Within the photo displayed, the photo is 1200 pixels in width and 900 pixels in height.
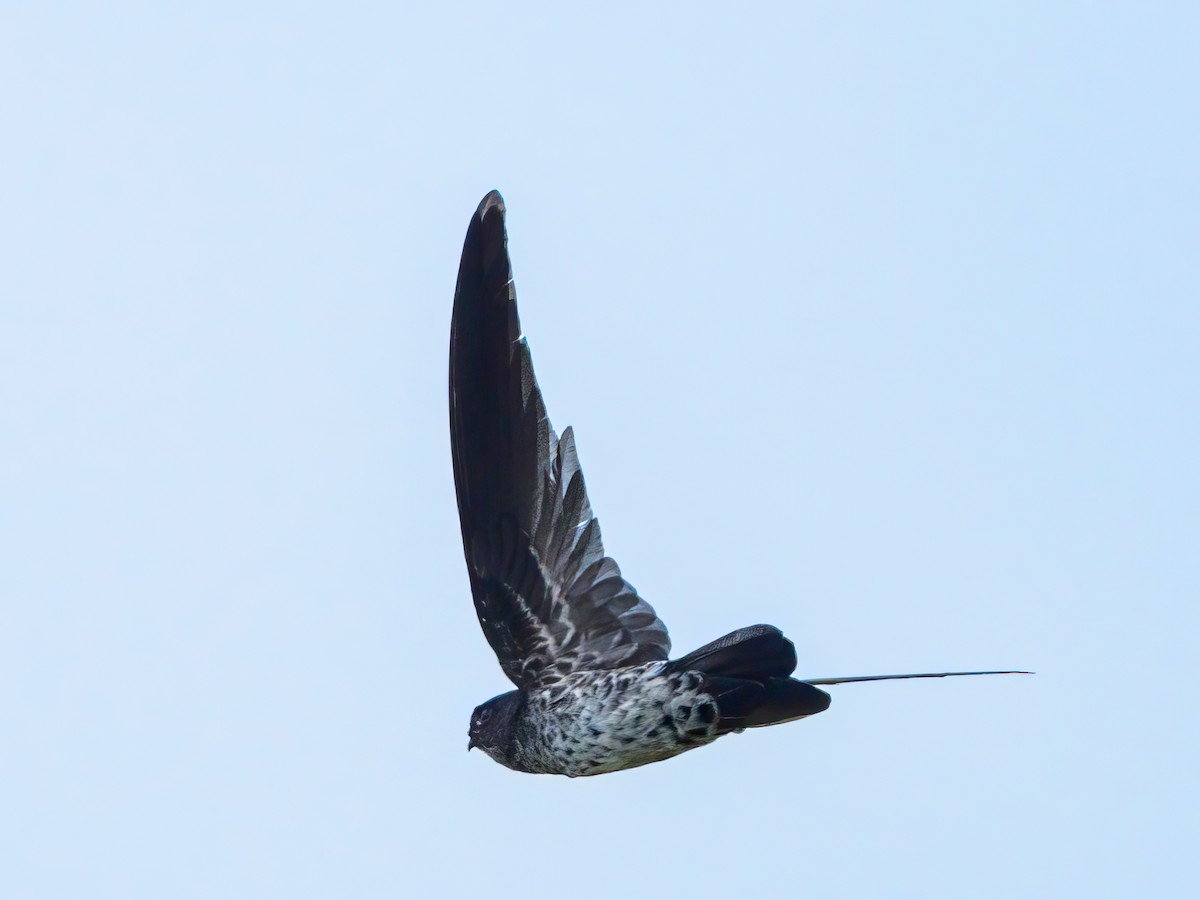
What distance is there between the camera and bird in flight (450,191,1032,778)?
1055 cm

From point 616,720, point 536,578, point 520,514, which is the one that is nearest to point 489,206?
point 520,514

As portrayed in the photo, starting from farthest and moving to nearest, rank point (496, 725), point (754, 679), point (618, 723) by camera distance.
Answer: point (496, 725)
point (618, 723)
point (754, 679)

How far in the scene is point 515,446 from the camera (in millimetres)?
10906

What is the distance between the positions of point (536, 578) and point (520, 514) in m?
0.40

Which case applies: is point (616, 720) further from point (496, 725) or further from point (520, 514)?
point (520, 514)

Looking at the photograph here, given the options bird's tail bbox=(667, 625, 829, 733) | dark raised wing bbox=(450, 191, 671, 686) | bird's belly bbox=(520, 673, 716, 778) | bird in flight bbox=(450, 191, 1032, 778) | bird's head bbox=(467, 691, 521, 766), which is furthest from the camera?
bird's head bbox=(467, 691, 521, 766)

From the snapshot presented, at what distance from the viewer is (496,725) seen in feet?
36.9

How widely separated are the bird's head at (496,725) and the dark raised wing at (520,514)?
21 cm

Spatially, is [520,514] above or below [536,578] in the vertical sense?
above

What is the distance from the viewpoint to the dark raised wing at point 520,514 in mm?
10805

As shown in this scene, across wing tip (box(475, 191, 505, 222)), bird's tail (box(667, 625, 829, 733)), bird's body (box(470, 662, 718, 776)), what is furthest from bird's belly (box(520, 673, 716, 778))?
wing tip (box(475, 191, 505, 222))

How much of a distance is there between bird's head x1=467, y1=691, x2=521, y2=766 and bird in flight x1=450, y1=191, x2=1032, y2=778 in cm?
1

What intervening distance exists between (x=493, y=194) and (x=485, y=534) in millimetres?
2028

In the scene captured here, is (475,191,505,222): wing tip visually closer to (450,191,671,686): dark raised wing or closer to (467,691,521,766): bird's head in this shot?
(450,191,671,686): dark raised wing
